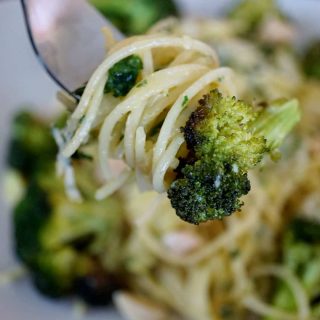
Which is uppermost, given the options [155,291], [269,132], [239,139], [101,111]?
[101,111]

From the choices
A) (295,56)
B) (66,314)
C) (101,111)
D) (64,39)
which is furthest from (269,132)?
(295,56)

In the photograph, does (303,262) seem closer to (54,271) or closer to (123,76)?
(54,271)

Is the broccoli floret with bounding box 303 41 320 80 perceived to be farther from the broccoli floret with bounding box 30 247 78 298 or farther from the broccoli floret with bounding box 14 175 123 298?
the broccoli floret with bounding box 30 247 78 298

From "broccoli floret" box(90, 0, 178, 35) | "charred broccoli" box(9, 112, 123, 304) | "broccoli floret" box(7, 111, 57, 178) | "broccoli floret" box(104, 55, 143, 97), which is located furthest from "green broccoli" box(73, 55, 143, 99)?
"broccoli floret" box(90, 0, 178, 35)

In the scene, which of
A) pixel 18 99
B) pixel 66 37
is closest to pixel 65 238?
pixel 18 99

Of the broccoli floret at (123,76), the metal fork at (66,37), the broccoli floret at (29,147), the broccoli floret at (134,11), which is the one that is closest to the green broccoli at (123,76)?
the broccoli floret at (123,76)

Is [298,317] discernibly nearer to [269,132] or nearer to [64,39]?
[269,132]
